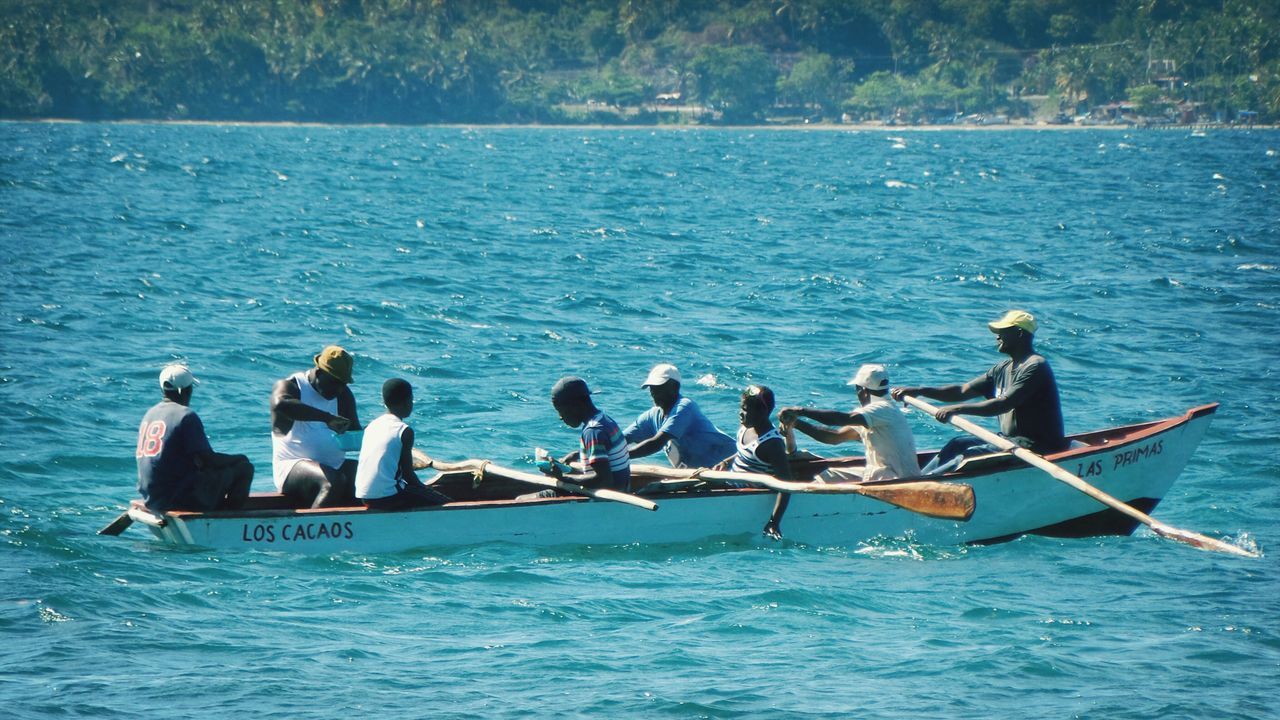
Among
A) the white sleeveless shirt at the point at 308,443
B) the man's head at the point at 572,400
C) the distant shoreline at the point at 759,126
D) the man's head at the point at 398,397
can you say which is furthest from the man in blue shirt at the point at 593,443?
the distant shoreline at the point at 759,126

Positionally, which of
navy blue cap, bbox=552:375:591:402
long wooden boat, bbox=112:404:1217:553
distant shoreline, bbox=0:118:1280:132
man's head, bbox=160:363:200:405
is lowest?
long wooden boat, bbox=112:404:1217:553

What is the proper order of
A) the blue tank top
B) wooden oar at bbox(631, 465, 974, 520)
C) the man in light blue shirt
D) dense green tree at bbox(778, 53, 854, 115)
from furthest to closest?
dense green tree at bbox(778, 53, 854, 115) → the man in light blue shirt → the blue tank top → wooden oar at bbox(631, 465, 974, 520)

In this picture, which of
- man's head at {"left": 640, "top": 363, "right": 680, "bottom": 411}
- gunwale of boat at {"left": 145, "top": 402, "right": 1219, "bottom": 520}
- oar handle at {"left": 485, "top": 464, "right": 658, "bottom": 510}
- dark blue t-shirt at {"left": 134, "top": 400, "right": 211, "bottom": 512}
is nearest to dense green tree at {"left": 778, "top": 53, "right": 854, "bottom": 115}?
gunwale of boat at {"left": 145, "top": 402, "right": 1219, "bottom": 520}

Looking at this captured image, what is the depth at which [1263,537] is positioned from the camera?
14141 millimetres

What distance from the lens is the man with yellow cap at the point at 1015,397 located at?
1383 cm

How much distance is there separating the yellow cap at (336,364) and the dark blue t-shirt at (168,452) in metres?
1.19

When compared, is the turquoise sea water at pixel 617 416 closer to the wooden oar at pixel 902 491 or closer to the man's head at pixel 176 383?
the wooden oar at pixel 902 491

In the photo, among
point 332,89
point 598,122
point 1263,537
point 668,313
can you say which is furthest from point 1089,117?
point 1263,537

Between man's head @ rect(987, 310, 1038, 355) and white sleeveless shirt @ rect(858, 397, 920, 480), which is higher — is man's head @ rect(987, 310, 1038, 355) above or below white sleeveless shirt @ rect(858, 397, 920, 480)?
above

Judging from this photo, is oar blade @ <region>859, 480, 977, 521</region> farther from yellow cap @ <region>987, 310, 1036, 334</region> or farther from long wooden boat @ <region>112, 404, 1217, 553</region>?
yellow cap @ <region>987, 310, 1036, 334</region>

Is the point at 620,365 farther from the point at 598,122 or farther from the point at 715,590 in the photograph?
the point at 598,122

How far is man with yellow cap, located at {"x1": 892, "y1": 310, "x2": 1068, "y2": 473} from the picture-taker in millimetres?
13828

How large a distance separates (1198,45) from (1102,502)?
17570 cm

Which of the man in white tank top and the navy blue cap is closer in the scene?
the navy blue cap
